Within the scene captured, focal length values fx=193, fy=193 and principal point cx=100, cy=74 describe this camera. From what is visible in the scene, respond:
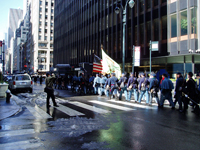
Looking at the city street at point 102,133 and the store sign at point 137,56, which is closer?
the city street at point 102,133

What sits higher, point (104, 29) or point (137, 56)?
point (104, 29)

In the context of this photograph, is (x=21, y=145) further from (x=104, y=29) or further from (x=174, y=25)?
(x=104, y=29)

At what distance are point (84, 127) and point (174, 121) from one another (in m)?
3.38

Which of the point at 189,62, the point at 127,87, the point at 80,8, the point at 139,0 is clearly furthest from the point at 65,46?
the point at 127,87

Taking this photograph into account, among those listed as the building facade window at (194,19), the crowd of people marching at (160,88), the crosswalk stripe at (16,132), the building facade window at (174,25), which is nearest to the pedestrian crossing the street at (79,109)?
the crowd of people marching at (160,88)

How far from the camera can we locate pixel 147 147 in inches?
175

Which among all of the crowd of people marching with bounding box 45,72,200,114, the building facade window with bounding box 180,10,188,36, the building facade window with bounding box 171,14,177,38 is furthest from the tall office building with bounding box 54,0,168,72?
the crowd of people marching with bounding box 45,72,200,114

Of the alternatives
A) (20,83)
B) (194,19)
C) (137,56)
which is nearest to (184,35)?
(194,19)

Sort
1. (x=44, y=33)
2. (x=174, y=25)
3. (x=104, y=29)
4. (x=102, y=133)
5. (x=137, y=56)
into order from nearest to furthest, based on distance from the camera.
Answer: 1. (x=102, y=133)
2. (x=137, y=56)
3. (x=174, y=25)
4. (x=104, y=29)
5. (x=44, y=33)

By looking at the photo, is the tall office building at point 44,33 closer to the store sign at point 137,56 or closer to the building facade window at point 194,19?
the store sign at point 137,56

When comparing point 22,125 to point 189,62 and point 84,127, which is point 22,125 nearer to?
point 84,127

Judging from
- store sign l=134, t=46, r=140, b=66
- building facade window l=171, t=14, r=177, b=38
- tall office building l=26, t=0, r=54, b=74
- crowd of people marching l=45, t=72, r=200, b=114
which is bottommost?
crowd of people marching l=45, t=72, r=200, b=114

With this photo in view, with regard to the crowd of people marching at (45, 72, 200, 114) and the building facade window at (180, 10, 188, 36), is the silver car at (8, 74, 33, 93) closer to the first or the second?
the crowd of people marching at (45, 72, 200, 114)

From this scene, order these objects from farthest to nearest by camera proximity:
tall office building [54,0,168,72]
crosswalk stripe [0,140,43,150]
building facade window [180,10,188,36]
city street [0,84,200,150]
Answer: tall office building [54,0,168,72]
building facade window [180,10,188,36]
city street [0,84,200,150]
crosswalk stripe [0,140,43,150]
